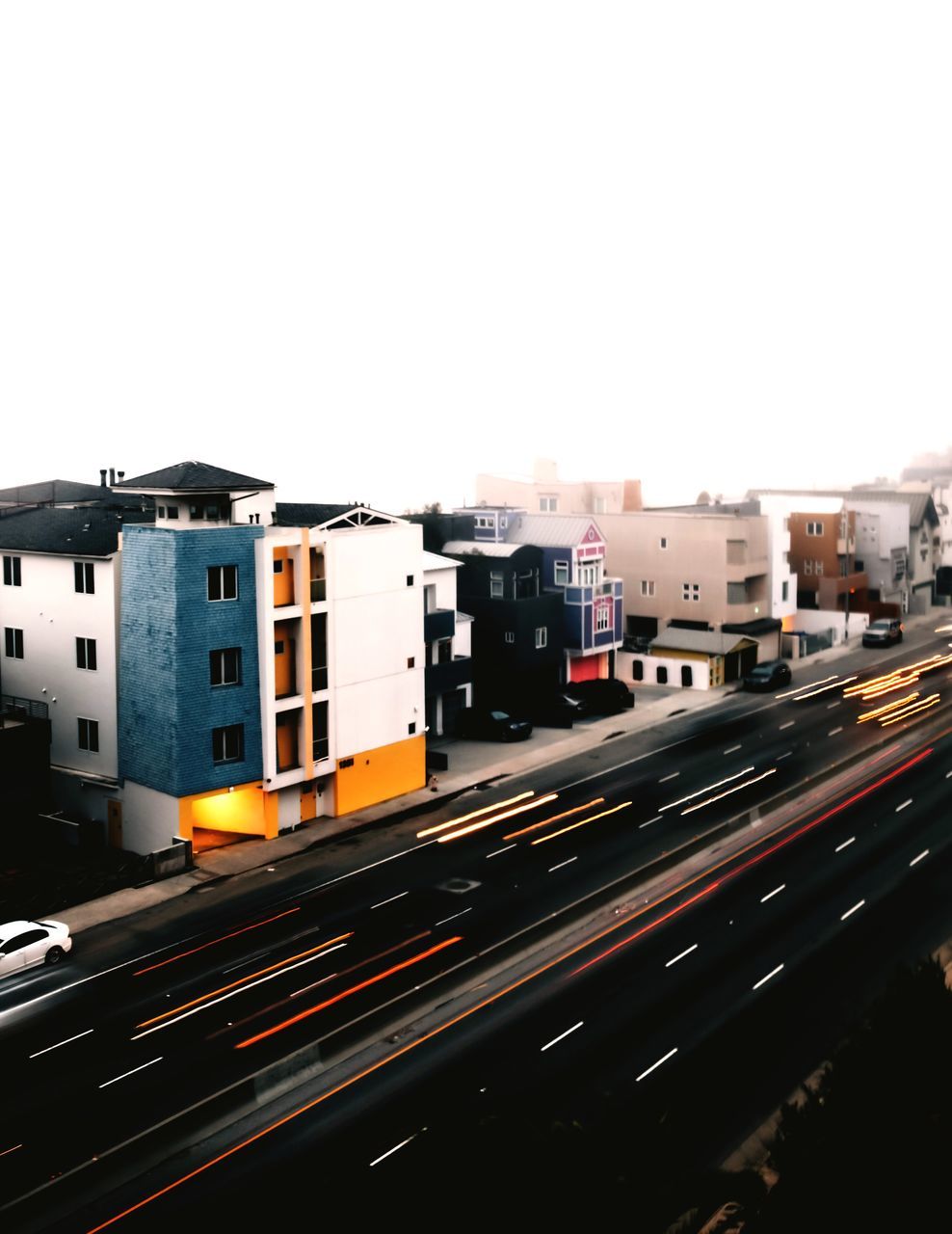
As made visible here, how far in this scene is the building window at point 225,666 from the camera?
1799 inches

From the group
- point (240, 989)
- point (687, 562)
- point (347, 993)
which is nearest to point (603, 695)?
point (687, 562)

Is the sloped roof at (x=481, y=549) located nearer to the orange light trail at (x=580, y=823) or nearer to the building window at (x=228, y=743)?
the orange light trail at (x=580, y=823)

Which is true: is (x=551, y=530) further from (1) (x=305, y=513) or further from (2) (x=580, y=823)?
(2) (x=580, y=823)

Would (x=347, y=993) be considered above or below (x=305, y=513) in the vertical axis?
below

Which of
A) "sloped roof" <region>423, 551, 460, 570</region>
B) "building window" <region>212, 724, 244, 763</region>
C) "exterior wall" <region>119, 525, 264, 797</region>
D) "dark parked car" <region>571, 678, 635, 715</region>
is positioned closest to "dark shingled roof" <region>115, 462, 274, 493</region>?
"exterior wall" <region>119, 525, 264, 797</region>

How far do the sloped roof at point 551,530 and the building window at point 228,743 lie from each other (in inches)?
1291

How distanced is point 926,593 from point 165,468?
93.6 meters

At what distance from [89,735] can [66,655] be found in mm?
3674

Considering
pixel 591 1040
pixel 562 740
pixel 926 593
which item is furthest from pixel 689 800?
pixel 926 593

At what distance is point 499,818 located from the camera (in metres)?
49.8

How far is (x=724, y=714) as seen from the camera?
71438 millimetres

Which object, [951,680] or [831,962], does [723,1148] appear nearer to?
[831,962]

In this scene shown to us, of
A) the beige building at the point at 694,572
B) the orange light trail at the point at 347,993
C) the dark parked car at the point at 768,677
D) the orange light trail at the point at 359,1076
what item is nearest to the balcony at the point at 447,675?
the dark parked car at the point at 768,677

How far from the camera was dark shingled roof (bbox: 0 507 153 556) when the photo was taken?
48.8 metres
